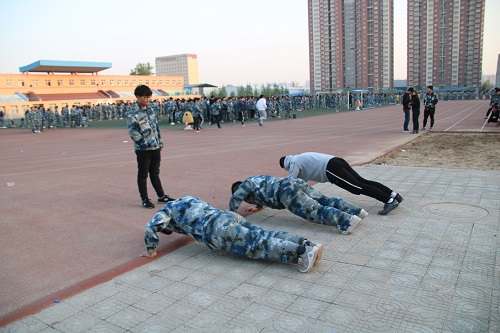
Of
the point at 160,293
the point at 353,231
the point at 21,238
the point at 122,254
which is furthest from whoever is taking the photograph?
the point at 21,238

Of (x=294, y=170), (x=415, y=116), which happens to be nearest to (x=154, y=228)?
(x=294, y=170)

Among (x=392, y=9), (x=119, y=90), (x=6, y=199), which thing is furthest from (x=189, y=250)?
(x=392, y=9)

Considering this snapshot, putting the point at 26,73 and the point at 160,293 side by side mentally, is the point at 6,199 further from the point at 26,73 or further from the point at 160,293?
the point at 26,73

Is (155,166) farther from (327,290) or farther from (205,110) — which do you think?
(205,110)

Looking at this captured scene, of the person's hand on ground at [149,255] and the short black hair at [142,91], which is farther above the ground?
the short black hair at [142,91]

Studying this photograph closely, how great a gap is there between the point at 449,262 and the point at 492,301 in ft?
2.42

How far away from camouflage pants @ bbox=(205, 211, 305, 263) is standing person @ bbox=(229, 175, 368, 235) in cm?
76

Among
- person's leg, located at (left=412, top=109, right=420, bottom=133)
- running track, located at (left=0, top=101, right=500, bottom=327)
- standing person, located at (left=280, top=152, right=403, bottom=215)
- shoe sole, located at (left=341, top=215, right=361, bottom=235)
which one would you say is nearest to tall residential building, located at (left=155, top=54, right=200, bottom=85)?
person's leg, located at (left=412, top=109, right=420, bottom=133)

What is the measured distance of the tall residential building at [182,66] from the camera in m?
165

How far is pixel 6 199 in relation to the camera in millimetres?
7219

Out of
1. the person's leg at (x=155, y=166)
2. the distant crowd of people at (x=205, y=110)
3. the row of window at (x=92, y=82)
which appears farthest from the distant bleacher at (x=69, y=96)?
the person's leg at (x=155, y=166)

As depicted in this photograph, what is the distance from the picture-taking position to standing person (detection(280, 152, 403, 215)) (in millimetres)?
5062

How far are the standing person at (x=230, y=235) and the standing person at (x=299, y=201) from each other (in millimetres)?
757

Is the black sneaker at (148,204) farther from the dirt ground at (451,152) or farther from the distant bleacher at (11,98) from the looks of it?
the distant bleacher at (11,98)
